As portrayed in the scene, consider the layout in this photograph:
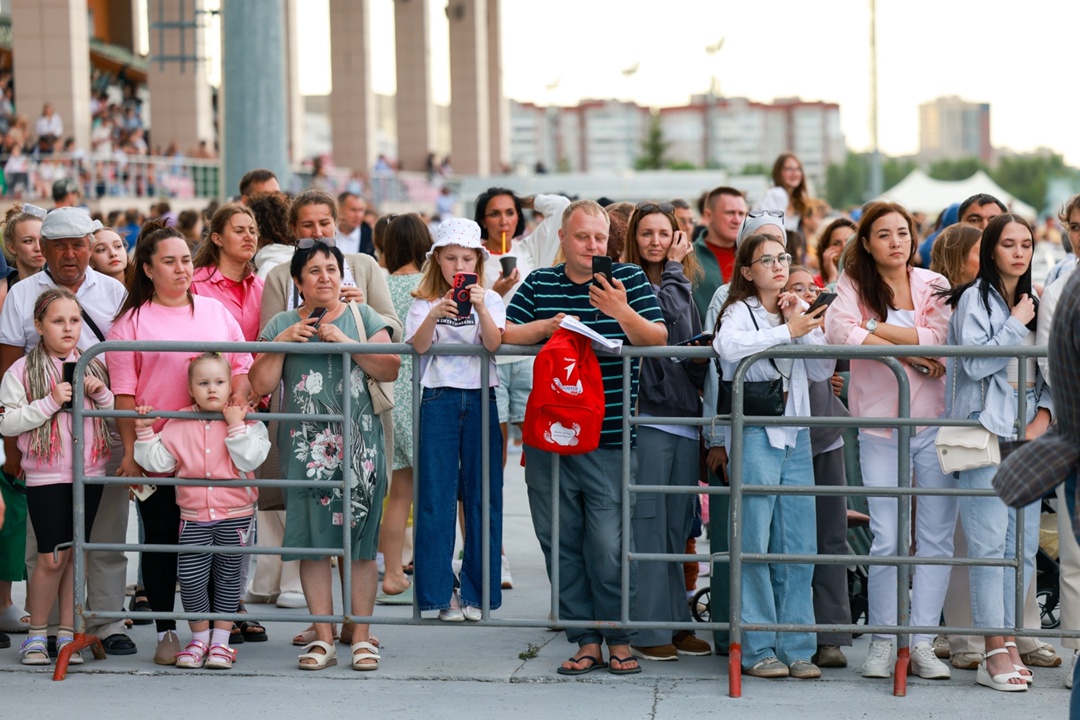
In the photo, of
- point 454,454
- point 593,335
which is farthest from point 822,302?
point 454,454

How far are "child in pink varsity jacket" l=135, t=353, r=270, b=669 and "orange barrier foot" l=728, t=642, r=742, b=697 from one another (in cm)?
220

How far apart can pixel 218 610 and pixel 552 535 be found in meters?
1.58

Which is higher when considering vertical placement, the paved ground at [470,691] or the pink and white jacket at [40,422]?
the pink and white jacket at [40,422]

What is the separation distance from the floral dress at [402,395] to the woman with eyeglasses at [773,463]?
2104mm

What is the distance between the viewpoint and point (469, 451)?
632 cm

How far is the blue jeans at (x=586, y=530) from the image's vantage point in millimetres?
6094

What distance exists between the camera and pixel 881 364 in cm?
609

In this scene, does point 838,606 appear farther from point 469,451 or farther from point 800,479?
point 469,451

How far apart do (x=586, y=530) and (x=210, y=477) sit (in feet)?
5.47

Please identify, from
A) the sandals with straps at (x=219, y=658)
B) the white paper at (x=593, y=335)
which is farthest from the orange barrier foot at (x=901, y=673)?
the sandals with straps at (x=219, y=658)

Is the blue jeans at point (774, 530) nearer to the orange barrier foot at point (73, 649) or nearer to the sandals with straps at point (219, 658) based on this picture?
the sandals with straps at point (219, 658)

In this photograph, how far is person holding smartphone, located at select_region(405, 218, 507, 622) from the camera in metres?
6.24

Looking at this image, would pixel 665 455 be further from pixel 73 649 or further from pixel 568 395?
pixel 73 649

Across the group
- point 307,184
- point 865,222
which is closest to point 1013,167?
point 307,184
